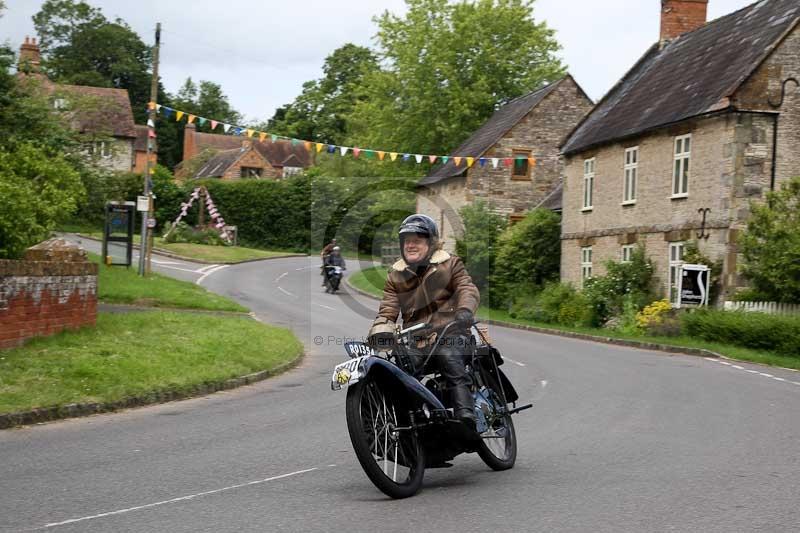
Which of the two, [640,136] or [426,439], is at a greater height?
[640,136]

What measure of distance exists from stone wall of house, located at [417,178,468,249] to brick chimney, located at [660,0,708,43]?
14.2 metres

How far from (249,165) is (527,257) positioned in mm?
60574

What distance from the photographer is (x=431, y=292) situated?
7.79 metres

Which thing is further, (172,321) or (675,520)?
(172,321)

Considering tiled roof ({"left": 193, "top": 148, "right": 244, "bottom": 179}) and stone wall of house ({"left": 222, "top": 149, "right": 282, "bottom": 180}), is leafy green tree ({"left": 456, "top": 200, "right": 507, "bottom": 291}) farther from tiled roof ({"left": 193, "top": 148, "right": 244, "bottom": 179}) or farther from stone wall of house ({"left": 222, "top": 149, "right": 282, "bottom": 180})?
tiled roof ({"left": 193, "top": 148, "right": 244, "bottom": 179})

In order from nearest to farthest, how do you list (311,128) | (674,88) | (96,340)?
(96,340)
(674,88)
(311,128)

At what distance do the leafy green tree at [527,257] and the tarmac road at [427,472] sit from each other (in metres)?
24.0

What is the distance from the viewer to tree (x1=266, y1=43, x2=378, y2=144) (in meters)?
94.2

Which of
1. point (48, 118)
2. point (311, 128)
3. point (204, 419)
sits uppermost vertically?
point (311, 128)

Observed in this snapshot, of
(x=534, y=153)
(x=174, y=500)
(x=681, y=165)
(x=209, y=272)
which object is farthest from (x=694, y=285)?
(x=534, y=153)

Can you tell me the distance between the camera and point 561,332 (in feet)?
97.0

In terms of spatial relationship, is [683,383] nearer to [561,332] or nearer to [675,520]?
[675,520]

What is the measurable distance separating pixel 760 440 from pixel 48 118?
72.7ft

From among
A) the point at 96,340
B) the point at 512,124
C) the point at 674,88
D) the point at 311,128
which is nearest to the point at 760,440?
the point at 96,340
